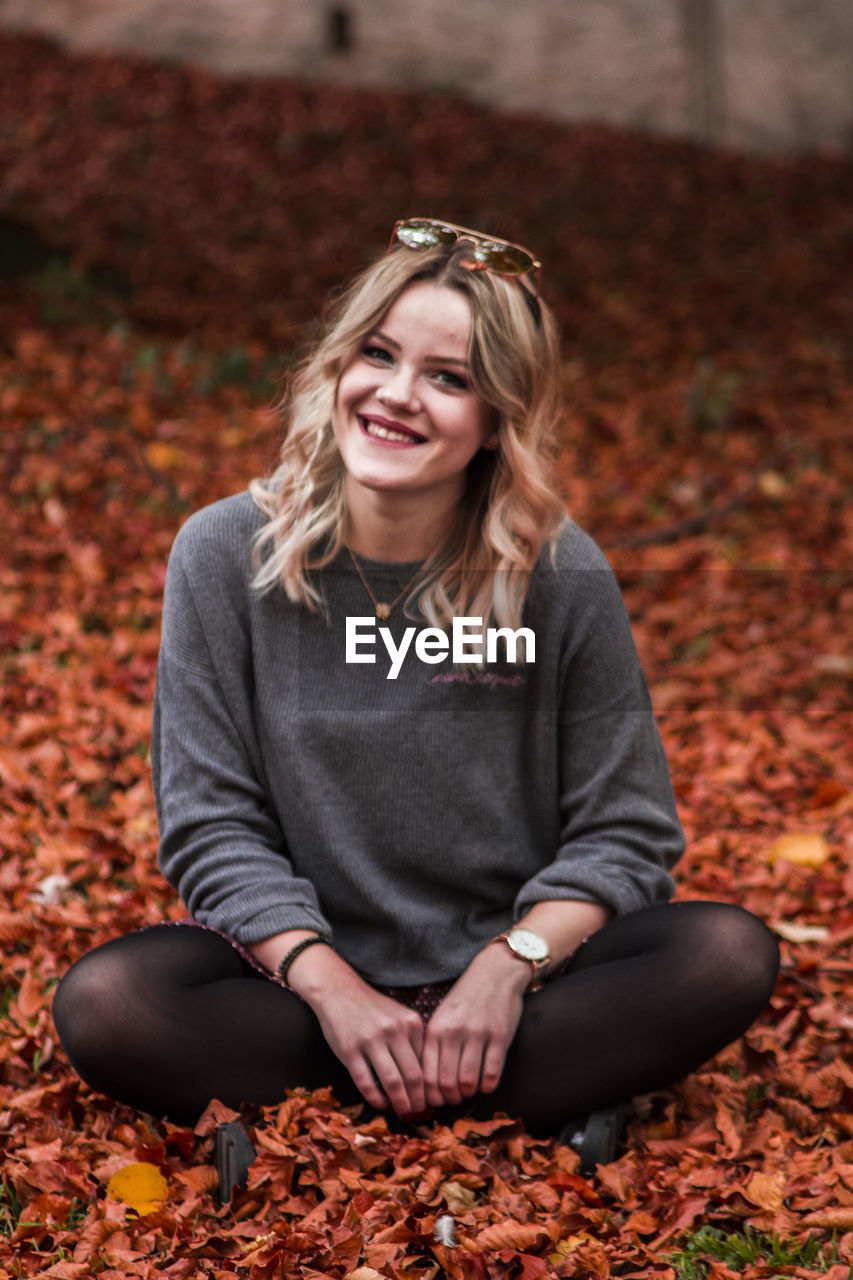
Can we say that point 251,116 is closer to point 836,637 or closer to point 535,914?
point 836,637

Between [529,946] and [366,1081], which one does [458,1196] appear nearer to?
[366,1081]

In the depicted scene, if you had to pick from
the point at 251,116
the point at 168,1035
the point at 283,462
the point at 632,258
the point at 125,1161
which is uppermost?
the point at 251,116

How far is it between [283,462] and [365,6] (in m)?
10.1

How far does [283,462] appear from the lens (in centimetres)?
233

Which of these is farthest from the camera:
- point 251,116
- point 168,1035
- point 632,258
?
point 251,116

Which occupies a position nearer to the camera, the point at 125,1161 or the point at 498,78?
the point at 125,1161

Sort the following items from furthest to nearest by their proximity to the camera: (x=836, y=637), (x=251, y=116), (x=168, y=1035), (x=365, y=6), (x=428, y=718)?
(x=365, y=6) → (x=251, y=116) → (x=836, y=637) → (x=428, y=718) → (x=168, y=1035)

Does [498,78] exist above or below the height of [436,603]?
above

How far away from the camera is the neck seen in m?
2.26

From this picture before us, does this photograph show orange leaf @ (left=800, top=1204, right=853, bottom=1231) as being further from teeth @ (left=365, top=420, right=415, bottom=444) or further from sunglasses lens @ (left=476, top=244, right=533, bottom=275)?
sunglasses lens @ (left=476, top=244, right=533, bottom=275)

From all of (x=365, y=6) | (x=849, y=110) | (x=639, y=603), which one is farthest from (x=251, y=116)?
(x=639, y=603)

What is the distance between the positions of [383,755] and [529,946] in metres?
0.42

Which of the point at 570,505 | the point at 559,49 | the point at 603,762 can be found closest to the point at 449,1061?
the point at 603,762

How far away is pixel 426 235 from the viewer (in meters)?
2.14
